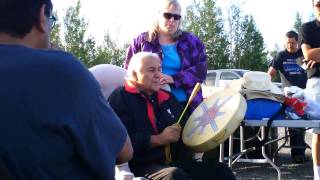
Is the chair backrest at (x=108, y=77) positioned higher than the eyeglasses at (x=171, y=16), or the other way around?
the eyeglasses at (x=171, y=16)

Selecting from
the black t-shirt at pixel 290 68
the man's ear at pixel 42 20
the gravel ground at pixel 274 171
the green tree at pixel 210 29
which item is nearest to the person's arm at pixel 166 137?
the man's ear at pixel 42 20

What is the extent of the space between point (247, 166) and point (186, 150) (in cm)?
352

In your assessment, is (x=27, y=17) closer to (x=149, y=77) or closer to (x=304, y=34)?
(x=149, y=77)

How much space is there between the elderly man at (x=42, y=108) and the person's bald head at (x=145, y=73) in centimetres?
170

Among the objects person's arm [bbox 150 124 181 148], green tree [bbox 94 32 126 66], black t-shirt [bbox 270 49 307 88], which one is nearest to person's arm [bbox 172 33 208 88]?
person's arm [bbox 150 124 181 148]

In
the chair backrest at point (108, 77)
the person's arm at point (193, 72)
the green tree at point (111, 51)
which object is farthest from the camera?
the green tree at point (111, 51)

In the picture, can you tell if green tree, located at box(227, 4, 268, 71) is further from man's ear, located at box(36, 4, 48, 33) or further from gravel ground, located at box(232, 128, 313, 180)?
man's ear, located at box(36, 4, 48, 33)

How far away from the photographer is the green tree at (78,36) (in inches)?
993

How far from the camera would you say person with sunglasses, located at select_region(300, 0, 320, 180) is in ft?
14.6

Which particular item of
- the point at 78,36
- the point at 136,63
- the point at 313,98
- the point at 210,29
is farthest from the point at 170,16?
the point at 210,29

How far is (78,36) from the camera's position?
2553cm

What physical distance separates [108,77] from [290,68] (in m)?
4.09

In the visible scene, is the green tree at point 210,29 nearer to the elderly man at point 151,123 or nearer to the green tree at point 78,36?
the green tree at point 78,36

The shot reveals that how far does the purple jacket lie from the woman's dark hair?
242 cm
